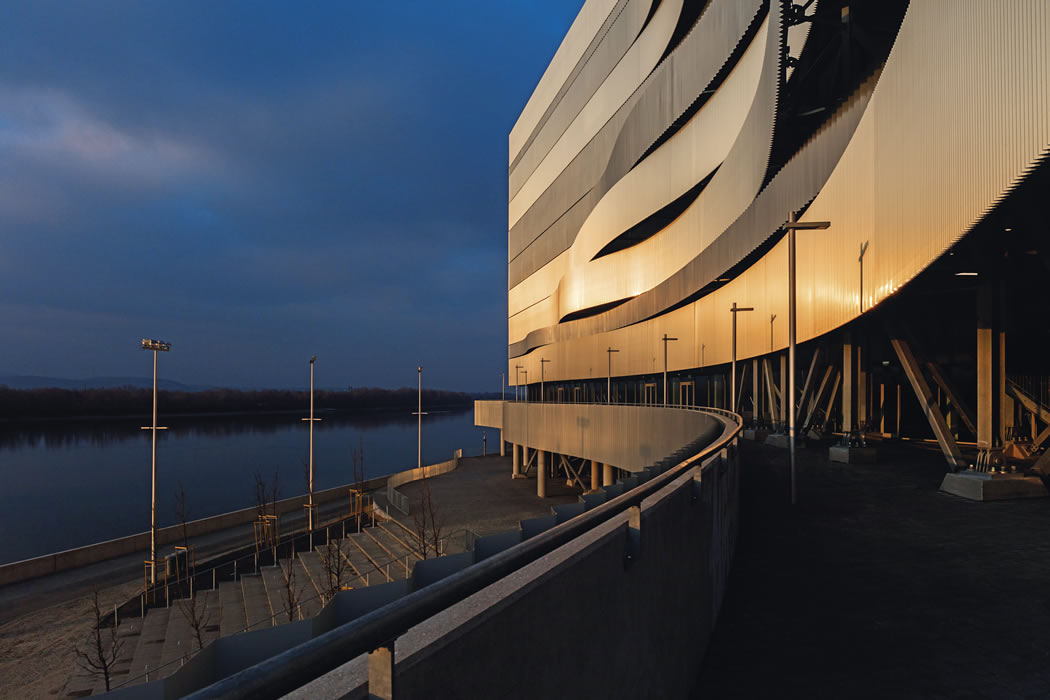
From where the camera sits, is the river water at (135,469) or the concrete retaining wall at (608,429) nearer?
the concrete retaining wall at (608,429)

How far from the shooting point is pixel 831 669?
5.30 meters

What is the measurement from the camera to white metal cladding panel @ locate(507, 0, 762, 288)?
31214 mm

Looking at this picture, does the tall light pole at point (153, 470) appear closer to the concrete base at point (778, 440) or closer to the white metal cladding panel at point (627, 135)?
the concrete base at point (778, 440)

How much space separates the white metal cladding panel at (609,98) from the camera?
135 feet

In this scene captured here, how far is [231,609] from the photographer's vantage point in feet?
70.8

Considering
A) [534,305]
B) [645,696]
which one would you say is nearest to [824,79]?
[645,696]

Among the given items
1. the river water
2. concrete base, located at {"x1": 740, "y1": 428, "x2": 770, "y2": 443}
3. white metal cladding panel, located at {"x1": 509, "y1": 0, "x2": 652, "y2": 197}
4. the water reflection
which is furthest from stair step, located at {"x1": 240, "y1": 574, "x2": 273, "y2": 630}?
the water reflection

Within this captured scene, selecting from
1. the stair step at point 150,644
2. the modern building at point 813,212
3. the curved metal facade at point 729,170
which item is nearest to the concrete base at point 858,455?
the modern building at point 813,212

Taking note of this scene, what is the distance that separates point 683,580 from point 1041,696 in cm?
283

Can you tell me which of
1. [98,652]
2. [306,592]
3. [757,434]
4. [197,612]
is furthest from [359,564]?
[757,434]

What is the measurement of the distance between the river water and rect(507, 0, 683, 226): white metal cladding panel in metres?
38.1

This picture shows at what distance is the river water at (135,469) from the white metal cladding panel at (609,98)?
125 ft

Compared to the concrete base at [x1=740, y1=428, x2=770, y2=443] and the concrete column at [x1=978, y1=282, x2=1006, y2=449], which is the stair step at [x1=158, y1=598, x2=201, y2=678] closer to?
the concrete column at [x1=978, y1=282, x2=1006, y2=449]

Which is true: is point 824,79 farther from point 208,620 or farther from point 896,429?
point 208,620
